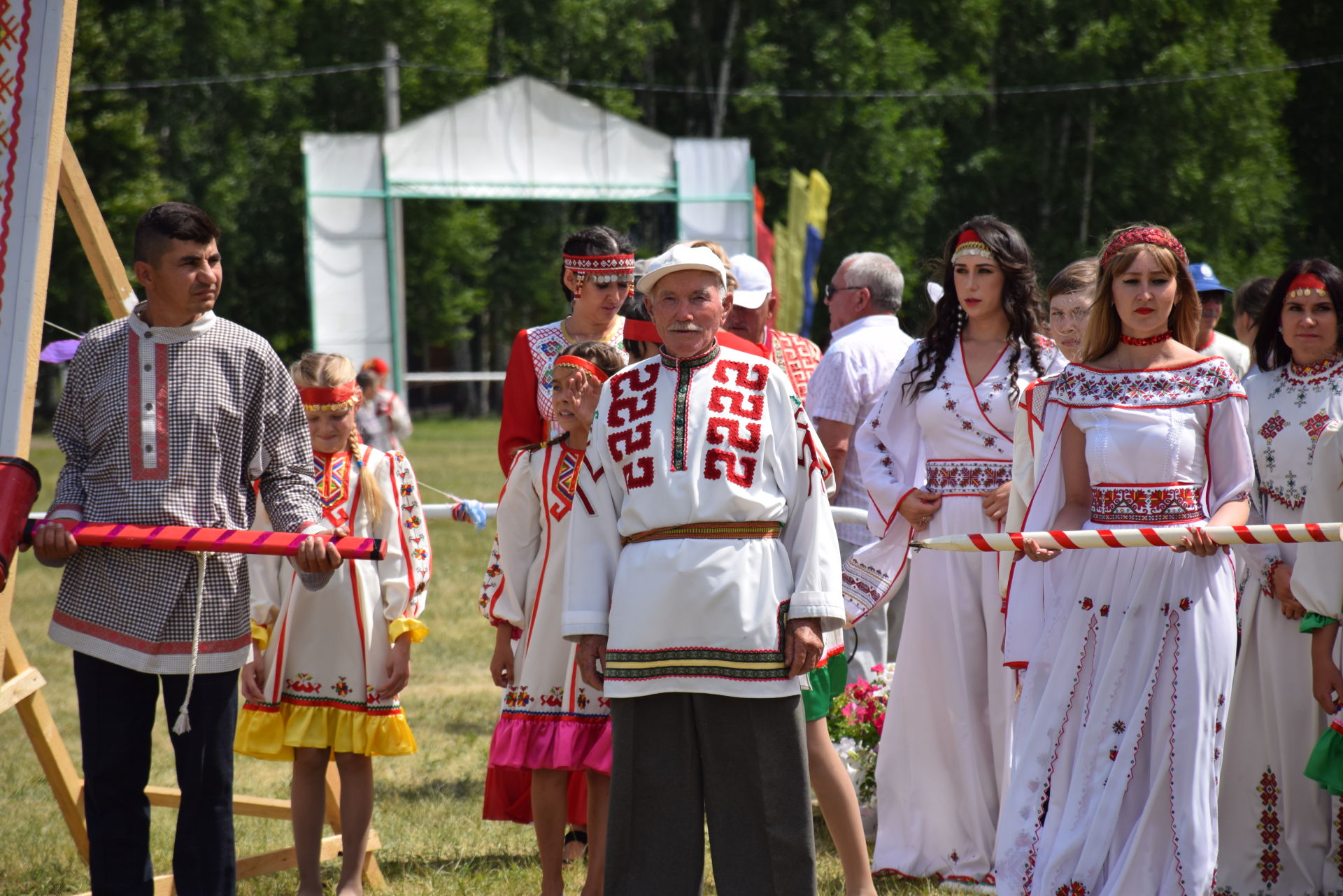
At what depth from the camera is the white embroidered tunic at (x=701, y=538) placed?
3459 millimetres

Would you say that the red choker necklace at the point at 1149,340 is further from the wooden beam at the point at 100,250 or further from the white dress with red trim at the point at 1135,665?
the wooden beam at the point at 100,250

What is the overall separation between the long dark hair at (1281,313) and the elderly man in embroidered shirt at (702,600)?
6.89 feet

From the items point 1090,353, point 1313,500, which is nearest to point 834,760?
point 1090,353

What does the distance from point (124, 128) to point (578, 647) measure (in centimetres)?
3254

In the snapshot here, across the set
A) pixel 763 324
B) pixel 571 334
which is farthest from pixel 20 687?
pixel 763 324

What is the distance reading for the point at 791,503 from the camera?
11.9 ft

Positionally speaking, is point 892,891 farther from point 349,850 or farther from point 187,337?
point 187,337

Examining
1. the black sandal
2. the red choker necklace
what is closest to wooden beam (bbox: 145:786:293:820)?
the black sandal

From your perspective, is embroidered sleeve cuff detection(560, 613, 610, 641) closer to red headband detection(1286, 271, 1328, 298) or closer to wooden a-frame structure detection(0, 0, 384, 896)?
wooden a-frame structure detection(0, 0, 384, 896)

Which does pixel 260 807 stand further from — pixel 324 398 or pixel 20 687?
pixel 324 398

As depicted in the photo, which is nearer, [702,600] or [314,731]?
[702,600]

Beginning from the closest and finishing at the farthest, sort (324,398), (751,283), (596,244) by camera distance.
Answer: (324,398), (596,244), (751,283)

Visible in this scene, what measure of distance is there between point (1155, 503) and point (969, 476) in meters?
0.93

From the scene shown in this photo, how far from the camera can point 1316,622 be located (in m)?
4.43
